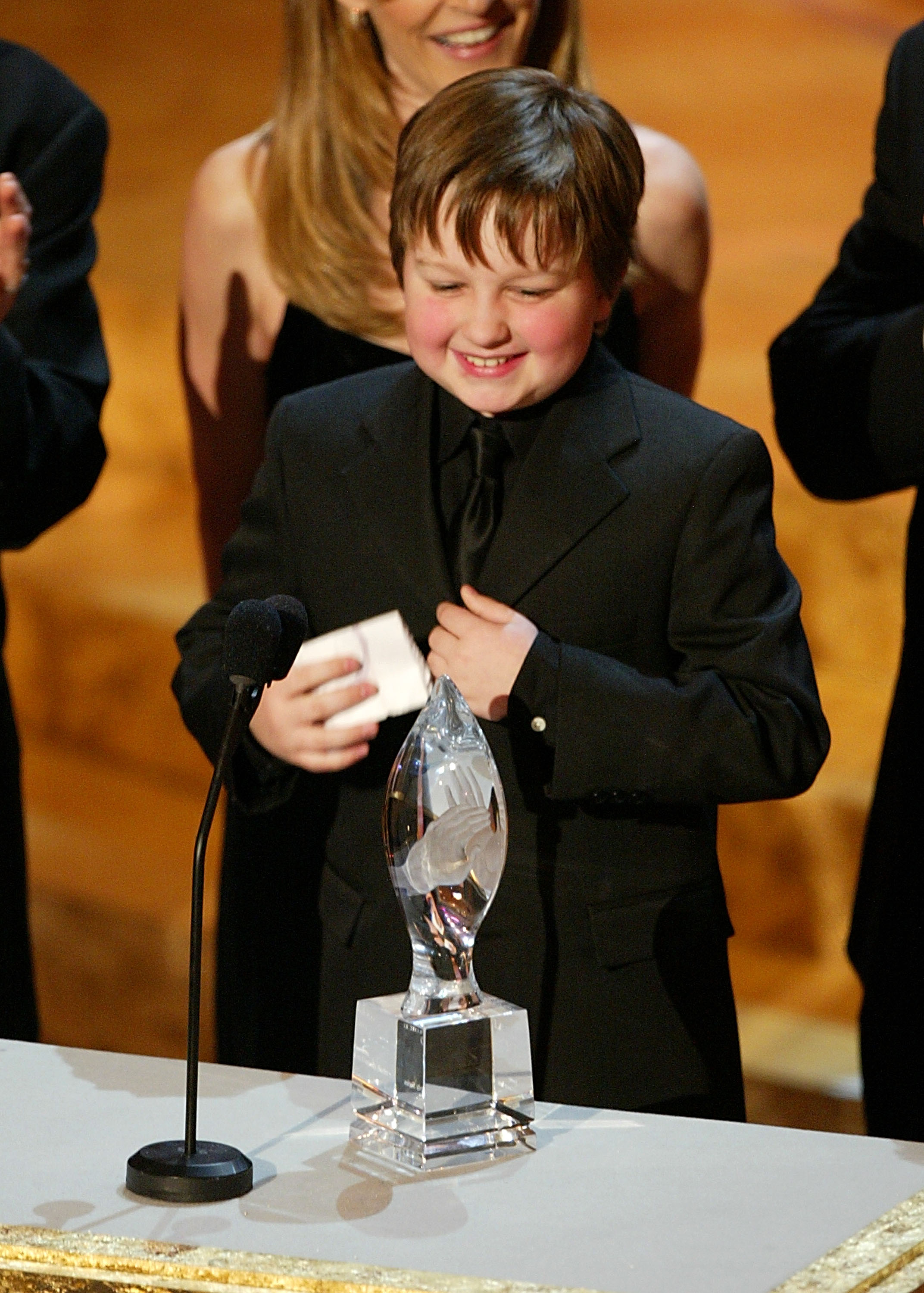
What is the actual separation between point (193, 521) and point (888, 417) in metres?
3.07

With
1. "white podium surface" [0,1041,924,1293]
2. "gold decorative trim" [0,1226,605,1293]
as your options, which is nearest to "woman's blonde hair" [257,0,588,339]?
"white podium surface" [0,1041,924,1293]

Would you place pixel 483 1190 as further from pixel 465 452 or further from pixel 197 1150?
pixel 465 452

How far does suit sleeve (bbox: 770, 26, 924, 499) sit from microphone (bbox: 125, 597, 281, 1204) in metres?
0.95

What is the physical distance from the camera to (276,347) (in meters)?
2.39

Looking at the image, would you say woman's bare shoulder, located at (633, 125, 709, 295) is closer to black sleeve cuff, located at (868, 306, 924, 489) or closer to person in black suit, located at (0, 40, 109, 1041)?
black sleeve cuff, located at (868, 306, 924, 489)

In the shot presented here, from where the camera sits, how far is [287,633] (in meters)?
1.37


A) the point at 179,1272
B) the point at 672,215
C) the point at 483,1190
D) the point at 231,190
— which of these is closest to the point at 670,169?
the point at 672,215

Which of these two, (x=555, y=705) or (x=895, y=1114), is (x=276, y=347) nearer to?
(x=555, y=705)

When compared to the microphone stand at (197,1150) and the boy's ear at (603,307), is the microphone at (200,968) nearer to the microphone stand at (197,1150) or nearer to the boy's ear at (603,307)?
the microphone stand at (197,1150)

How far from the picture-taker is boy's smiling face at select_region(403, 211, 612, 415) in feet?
5.54

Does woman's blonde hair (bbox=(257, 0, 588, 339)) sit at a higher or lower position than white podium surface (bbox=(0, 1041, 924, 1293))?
higher

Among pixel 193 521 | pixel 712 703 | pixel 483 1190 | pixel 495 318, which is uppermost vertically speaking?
pixel 495 318

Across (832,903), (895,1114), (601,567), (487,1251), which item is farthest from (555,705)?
(832,903)

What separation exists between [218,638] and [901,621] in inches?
99.3
